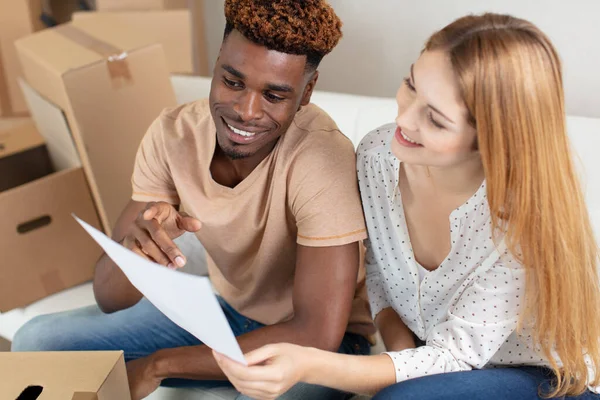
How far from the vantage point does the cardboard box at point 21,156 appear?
1871mm

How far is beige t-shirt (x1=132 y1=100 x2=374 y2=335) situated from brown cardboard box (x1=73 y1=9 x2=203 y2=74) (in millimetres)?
699

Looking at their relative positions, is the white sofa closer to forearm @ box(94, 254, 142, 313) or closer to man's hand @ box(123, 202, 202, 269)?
forearm @ box(94, 254, 142, 313)

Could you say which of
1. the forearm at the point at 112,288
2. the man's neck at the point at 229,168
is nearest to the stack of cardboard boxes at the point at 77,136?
the forearm at the point at 112,288

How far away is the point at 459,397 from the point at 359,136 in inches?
25.0

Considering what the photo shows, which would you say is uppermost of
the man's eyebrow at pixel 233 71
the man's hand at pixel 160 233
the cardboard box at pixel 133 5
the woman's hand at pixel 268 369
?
the man's eyebrow at pixel 233 71

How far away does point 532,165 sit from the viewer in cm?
86

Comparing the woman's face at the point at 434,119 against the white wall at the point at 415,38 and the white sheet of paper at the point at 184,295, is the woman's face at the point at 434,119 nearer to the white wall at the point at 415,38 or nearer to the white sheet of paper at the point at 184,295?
the white sheet of paper at the point at 184,295

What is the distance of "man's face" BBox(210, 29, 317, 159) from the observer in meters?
1.00

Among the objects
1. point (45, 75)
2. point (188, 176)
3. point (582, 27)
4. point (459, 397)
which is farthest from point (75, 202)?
point (582, 27)

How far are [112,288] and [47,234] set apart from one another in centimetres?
48

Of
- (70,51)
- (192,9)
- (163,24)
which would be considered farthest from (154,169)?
(192,9)

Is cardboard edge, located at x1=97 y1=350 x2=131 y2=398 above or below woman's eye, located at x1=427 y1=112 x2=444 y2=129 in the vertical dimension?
below

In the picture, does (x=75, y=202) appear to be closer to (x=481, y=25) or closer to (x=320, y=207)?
(x=320, y=207)

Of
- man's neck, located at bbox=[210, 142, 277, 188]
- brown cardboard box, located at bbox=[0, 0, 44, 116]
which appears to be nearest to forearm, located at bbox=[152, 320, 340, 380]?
man's neck, located at bbox=[210, 142, 277, 188]
